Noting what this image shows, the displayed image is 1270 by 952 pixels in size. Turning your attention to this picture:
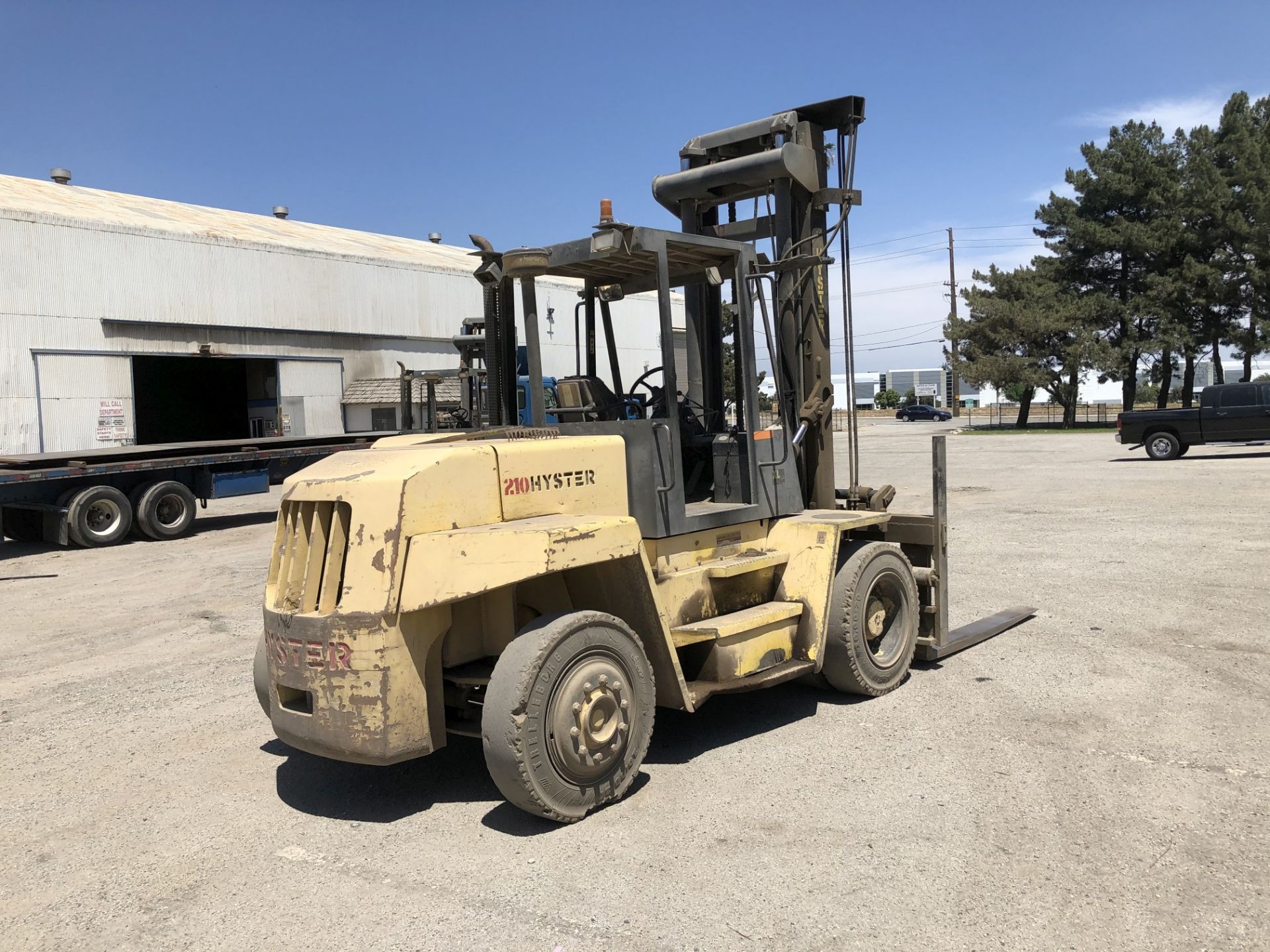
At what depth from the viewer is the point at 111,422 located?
23.2 meters

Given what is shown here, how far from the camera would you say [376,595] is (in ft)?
14.0

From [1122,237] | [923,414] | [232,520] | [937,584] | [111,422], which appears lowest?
[232,520]

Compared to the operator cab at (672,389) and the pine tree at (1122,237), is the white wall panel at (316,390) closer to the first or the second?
the operator cab at (672,389)

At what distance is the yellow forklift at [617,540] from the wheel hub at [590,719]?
0.4 inches

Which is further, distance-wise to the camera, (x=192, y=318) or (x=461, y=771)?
(x=192, y=318)

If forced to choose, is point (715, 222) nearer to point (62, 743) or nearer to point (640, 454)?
point (640, 454)

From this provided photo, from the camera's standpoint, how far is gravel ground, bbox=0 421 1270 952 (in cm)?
369

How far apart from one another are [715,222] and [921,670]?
140 inches

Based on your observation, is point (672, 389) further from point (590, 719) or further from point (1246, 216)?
point (1246, 216)

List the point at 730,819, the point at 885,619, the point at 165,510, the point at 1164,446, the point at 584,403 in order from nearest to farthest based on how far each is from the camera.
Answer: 1. the point at 730,819
2. the point at 584,403
3. the point at 885,619
4. the point at 165,510
5. the point at 1164,446

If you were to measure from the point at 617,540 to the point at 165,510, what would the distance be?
45.2 ft

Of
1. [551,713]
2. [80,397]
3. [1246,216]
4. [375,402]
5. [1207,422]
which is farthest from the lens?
[1246,216]

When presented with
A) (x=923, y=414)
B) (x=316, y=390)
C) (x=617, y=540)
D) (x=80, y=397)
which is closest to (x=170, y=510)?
(x=80, y=397)

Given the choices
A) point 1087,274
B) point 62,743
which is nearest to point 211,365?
point 62,743
